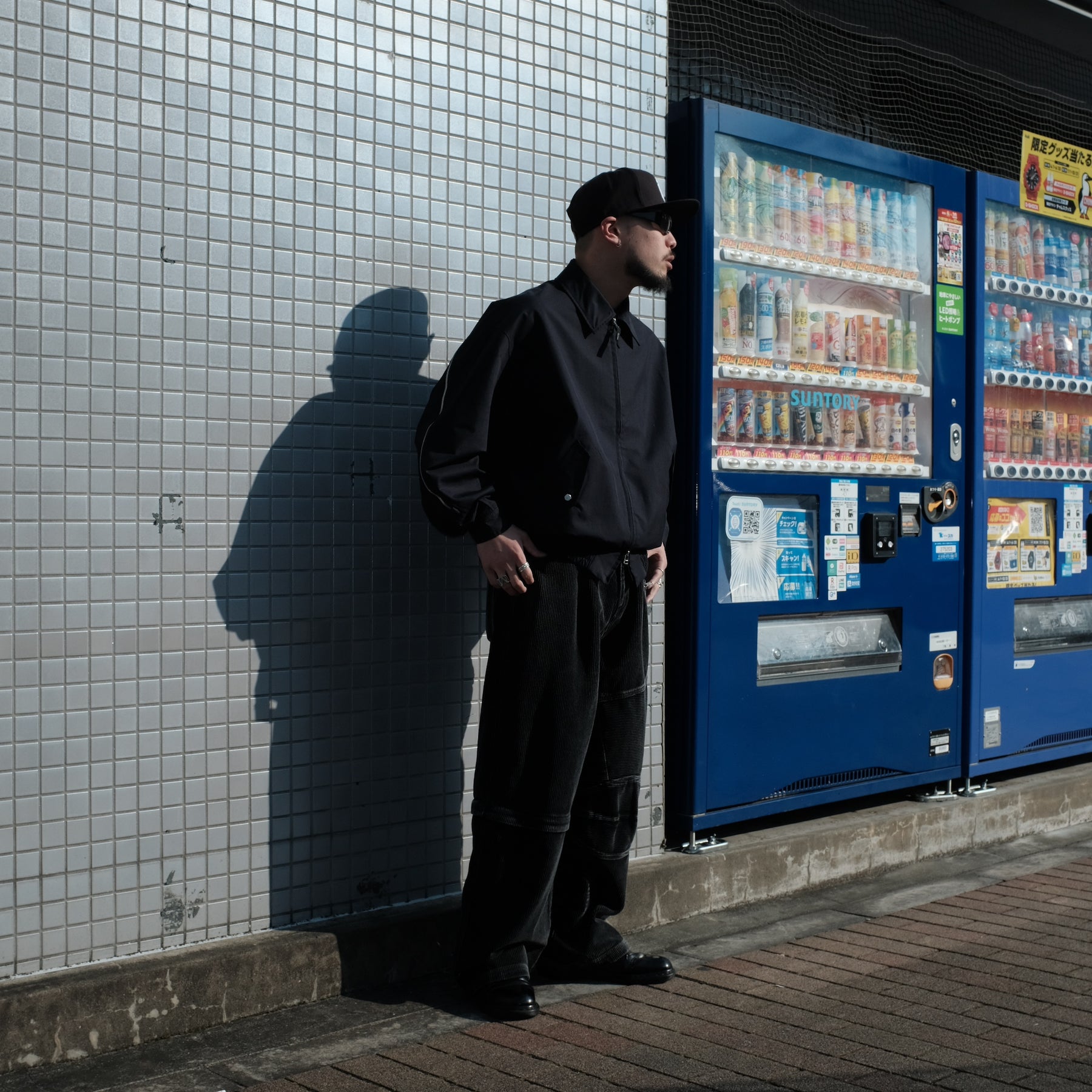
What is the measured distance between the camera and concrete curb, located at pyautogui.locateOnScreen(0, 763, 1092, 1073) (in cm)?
303

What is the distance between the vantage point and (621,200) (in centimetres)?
358

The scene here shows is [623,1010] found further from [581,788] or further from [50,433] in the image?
[50,433]

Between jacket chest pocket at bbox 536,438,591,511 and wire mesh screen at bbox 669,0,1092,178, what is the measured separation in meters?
2.24

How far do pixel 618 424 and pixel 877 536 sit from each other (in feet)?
5.82

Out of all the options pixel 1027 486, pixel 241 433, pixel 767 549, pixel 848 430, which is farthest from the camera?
pixel 1027 486

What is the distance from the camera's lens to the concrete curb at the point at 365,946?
119 inches

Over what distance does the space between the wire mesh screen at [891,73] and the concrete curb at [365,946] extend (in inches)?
111

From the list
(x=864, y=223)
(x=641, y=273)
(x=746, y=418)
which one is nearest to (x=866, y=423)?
(x=746, y=418)

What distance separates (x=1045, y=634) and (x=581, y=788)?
10.0 ft

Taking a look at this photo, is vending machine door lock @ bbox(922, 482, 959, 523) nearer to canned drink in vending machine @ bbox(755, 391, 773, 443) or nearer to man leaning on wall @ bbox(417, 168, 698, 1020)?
canned drink in vending machine @ bbox(755, 391, 773, 443)

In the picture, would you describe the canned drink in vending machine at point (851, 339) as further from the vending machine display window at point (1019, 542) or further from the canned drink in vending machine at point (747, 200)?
the vending machine display window at point (1019, 542)

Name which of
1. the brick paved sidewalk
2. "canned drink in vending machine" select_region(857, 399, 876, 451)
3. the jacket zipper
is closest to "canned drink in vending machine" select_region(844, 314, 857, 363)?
"canned drink in vending machine" select_region(857, 399, 876, 451)

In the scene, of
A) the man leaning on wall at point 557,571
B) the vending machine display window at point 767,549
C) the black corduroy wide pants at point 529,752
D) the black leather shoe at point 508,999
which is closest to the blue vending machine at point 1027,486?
the vending machine display window at point 767,549

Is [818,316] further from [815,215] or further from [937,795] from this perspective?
[937,795]
